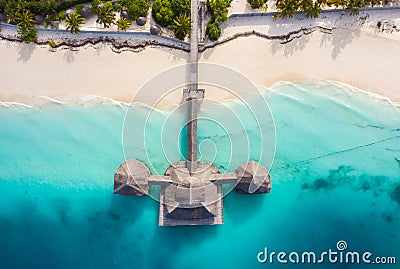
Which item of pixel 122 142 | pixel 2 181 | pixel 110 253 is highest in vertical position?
pixel 122 142

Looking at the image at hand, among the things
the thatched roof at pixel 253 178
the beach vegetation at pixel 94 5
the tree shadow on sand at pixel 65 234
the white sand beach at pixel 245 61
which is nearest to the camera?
the thatched roof at pixel 253 178

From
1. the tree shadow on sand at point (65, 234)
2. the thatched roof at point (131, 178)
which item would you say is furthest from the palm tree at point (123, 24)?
the tree shadow on sand at point (65, 234)

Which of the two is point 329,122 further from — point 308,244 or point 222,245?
point 222,245

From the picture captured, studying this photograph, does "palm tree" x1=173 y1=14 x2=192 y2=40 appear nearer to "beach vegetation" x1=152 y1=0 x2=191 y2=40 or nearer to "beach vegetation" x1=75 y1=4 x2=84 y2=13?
"beach vegetation" x1=152 y1=0 x2=191 y2=40

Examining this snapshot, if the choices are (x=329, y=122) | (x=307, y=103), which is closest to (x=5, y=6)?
(x=307, y=103)

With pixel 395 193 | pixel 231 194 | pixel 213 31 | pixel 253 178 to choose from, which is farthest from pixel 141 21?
pixel 395 193

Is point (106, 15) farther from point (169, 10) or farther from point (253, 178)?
point (253, 178)

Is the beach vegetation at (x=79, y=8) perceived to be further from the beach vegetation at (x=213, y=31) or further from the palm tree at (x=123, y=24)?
the beach vegetation at (x=213, y=31)

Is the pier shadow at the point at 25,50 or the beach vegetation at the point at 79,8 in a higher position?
the beach vegetation at the point at 79,8
